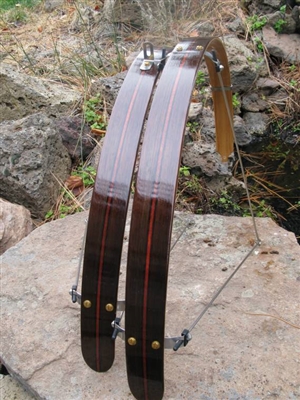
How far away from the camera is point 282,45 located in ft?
12.6

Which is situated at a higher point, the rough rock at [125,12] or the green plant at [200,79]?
the rough rock at [125,12]

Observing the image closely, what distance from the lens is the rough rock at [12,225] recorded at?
224cm

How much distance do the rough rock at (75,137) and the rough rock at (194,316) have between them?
0.84 m

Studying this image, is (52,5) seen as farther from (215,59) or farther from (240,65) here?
(215,59)

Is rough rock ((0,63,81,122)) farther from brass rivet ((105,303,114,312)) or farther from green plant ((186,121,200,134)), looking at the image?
brass rivet ((105,303,114,312))

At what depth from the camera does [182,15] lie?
4.11 meters

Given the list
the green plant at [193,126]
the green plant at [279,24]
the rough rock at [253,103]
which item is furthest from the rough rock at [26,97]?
the green plant at [279,24]

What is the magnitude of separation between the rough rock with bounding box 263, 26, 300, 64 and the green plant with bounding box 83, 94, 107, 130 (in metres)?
1.62

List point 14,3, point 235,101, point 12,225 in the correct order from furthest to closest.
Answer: point 14,3, point 235,101, point 12,225

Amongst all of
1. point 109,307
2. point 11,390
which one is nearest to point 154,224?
point 109,307

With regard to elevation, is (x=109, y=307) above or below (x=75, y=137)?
above

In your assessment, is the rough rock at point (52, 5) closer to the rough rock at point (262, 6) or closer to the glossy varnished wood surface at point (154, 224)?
the rough rock at point (262, 6)

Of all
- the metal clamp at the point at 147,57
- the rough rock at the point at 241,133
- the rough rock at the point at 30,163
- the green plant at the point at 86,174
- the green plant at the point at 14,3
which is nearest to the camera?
the metal clamp at the point at 147,57

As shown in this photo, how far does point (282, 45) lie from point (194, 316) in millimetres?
2922
